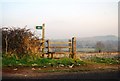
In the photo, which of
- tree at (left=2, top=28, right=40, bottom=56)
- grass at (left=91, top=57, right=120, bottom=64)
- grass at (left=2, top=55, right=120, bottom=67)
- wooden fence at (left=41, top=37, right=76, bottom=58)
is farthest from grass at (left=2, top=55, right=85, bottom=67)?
grass at (left=91, top=57, right=120, bottom=64)

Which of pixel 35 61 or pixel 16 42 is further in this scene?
pixel 16 42

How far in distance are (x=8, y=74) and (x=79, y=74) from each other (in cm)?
278

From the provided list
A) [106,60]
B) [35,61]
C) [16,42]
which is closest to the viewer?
[35,61]

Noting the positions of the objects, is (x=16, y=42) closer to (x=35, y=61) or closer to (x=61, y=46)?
(x=35, y=61)

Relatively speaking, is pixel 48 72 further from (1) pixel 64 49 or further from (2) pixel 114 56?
(2) pixel 114 56

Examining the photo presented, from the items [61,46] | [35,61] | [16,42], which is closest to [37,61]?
[35,61]

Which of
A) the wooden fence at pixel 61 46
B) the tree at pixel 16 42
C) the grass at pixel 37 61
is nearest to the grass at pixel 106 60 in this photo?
the grass at pixel 37 61

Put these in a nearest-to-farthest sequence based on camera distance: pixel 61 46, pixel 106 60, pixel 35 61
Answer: pixel 35 61 < pixel 106 60 < pixel 61 46

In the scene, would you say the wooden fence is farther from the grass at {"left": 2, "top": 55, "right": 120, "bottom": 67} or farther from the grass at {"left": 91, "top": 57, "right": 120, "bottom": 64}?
the grass at {"left": 91, "top": 57, "right": 120, "bottom": 64}

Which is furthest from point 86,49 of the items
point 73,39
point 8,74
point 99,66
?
point 8,74

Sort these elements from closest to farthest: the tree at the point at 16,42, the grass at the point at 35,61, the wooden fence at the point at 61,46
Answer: the grass at the point at 35,61, the tree at the point at 16,42, the wooden fence at the point at 61,46

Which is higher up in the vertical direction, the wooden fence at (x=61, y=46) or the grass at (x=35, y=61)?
the wooden fence at (x=61, y=46)

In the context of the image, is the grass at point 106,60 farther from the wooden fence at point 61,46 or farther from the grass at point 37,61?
the wooden fence at point 61,46

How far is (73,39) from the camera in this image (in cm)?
1366
